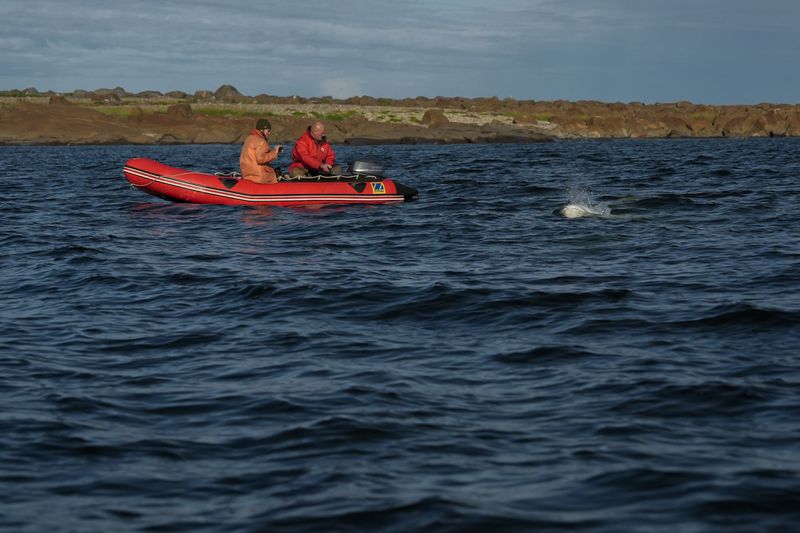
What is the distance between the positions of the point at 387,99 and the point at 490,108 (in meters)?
14.0

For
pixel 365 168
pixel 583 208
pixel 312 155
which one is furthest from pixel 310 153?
pixel 583 208

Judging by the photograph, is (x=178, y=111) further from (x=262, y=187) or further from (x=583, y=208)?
(x=583, y=208)

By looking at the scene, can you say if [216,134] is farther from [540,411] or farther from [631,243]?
[540,411]

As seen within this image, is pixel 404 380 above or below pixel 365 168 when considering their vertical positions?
below

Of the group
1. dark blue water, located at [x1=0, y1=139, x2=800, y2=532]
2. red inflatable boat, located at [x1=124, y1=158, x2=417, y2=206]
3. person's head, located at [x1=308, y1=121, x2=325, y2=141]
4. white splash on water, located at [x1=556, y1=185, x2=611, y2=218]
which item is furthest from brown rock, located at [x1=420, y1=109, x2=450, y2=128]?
dark blue water, located at [x1=0, y1=139, x2=800, y2=532]

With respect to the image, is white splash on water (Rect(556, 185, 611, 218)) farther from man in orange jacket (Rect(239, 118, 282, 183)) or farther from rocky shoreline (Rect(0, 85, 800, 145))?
rocky shoreline (Rect(0, 85, 800, 145))

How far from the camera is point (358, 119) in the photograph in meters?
76.7

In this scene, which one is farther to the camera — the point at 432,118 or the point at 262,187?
the point at 432,118

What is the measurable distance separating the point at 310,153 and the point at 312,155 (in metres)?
0.07

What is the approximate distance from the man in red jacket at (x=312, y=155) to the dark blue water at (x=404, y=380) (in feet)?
14.3

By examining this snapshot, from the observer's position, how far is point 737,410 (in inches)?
271

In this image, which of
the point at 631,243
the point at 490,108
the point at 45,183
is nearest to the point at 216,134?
the point at 490,108

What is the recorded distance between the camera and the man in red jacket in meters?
20.7

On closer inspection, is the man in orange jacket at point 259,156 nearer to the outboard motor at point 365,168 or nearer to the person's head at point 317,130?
the person's head at point 317,130
